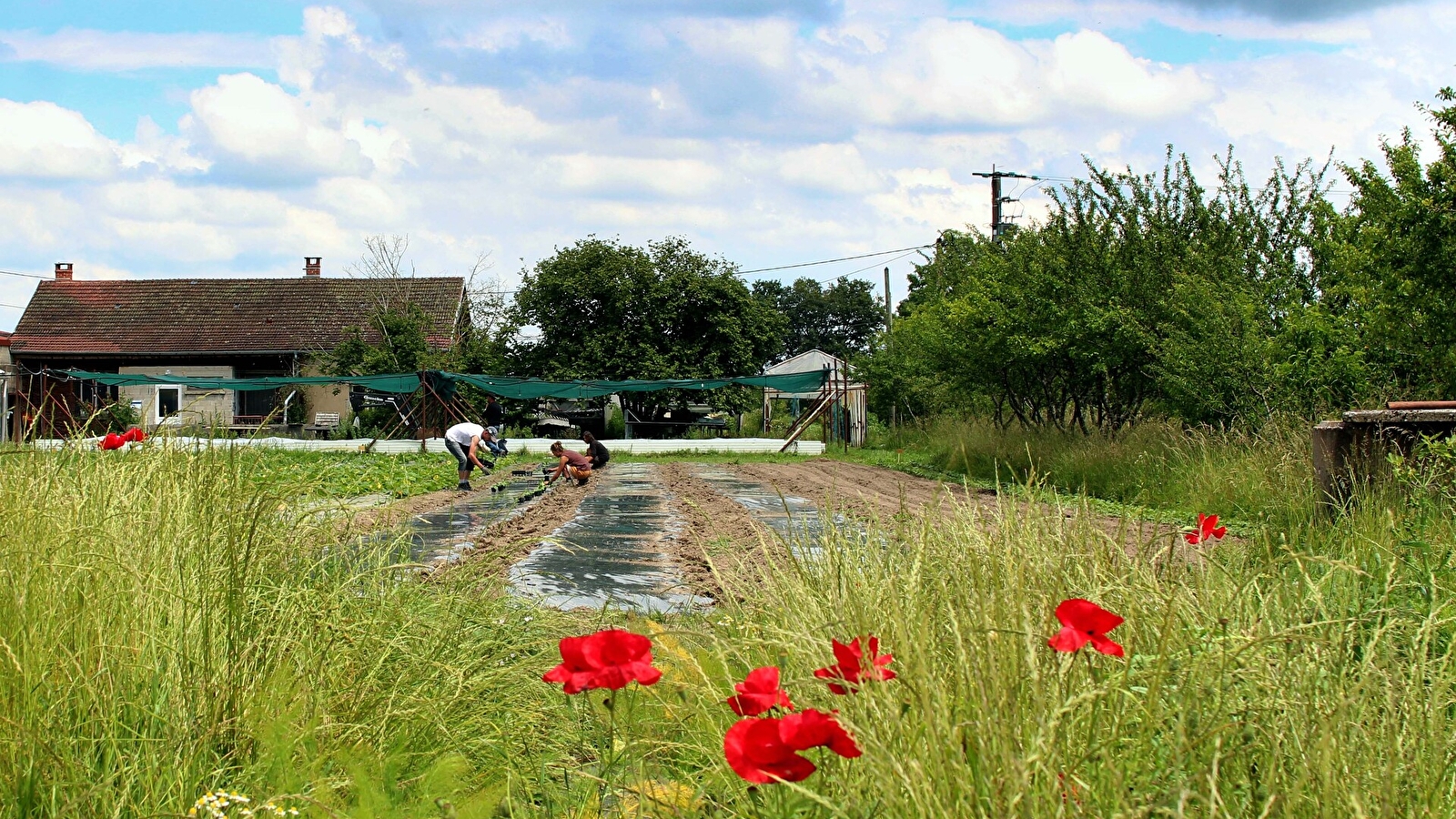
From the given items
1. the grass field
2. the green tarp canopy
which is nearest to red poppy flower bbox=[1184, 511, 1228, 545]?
the grass field

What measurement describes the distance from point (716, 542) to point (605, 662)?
6.35 m

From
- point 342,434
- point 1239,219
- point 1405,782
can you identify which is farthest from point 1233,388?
point 342,434

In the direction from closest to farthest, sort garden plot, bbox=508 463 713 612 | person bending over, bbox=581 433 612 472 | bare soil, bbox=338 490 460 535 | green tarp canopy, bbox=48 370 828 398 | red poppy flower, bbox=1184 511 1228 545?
red poppy flower, bbox=1184 511 1228 545 → bare soil, bbox=338 490 460 535 → garden plot, bbox=508 463 713 612 → person bending over, bbox=581 433 612 472 → green tarp canopy, bbox=48 370 828 398

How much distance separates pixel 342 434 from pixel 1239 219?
22.2 meters

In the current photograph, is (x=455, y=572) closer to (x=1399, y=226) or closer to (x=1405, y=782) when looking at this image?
(x=1405, y=782)

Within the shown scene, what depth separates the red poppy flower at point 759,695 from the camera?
1.96 metres

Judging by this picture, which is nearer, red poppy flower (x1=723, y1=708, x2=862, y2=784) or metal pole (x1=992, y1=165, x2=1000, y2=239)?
red poppy flower (x1=723, y1=708, x2=862, y2=784)

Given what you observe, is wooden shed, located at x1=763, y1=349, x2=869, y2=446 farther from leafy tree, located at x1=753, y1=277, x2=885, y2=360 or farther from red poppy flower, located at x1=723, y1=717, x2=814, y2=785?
leafy tree, located at x1=753, y1=277, x2=885, y2=360

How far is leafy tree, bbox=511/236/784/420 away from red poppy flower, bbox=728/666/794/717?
Result: 34.3 meters

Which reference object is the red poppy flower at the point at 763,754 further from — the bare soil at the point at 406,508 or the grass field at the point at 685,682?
the bare soil at the point at 406,508

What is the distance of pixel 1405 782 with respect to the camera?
2240mm

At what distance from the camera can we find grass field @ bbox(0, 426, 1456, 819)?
Result: 6.98 ft

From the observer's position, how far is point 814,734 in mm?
1737

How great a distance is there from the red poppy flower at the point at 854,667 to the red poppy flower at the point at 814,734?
24 centimetres
